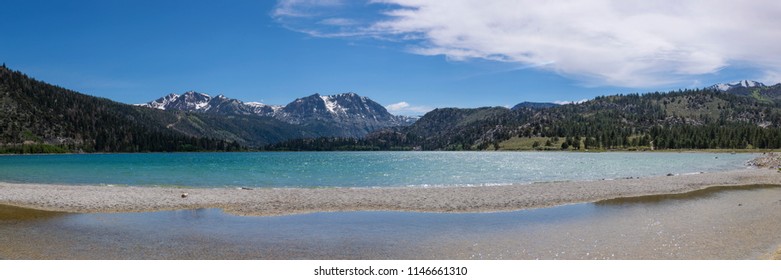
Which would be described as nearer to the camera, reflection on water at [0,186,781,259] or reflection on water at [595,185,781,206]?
reflection on water at [0,186,781,259]

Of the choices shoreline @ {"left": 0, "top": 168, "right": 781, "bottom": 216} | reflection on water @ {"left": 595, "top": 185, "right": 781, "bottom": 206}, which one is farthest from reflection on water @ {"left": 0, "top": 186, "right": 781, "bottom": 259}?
reflection on water @ {"left": 595, "top": 185, "right": 781, "bottom": 206}

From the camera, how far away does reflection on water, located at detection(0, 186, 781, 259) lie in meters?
23.9

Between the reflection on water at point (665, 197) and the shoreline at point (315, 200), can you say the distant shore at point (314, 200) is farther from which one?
the reflection on water at point (665, 197)

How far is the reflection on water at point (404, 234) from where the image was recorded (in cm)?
2394

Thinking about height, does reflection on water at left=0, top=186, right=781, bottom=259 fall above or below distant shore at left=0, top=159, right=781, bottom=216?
below

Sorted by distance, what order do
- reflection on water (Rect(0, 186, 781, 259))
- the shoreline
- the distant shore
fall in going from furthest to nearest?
1. the distant shore
2. the shoreline
3. reflection on water (Rect(0, 186, 781, 259))

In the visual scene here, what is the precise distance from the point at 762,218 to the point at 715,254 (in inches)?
637

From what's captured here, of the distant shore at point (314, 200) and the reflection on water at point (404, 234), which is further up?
the distant shore at point (314, 200)

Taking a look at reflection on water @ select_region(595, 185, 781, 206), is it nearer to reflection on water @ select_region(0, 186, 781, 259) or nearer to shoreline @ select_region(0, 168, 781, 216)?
shoreline @ select_region(0, 168, 781, 216)

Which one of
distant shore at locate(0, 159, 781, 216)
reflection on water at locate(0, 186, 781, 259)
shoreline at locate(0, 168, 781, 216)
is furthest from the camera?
distant shore at locate(0, 159, 781, 216)

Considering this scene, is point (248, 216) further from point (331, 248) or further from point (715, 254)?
point (715, 254)

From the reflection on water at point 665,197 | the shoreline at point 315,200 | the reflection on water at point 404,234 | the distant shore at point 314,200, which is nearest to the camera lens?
the reflection on water at point 404,234

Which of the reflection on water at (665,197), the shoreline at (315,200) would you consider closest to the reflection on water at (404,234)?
the shoreline at (315,200)
